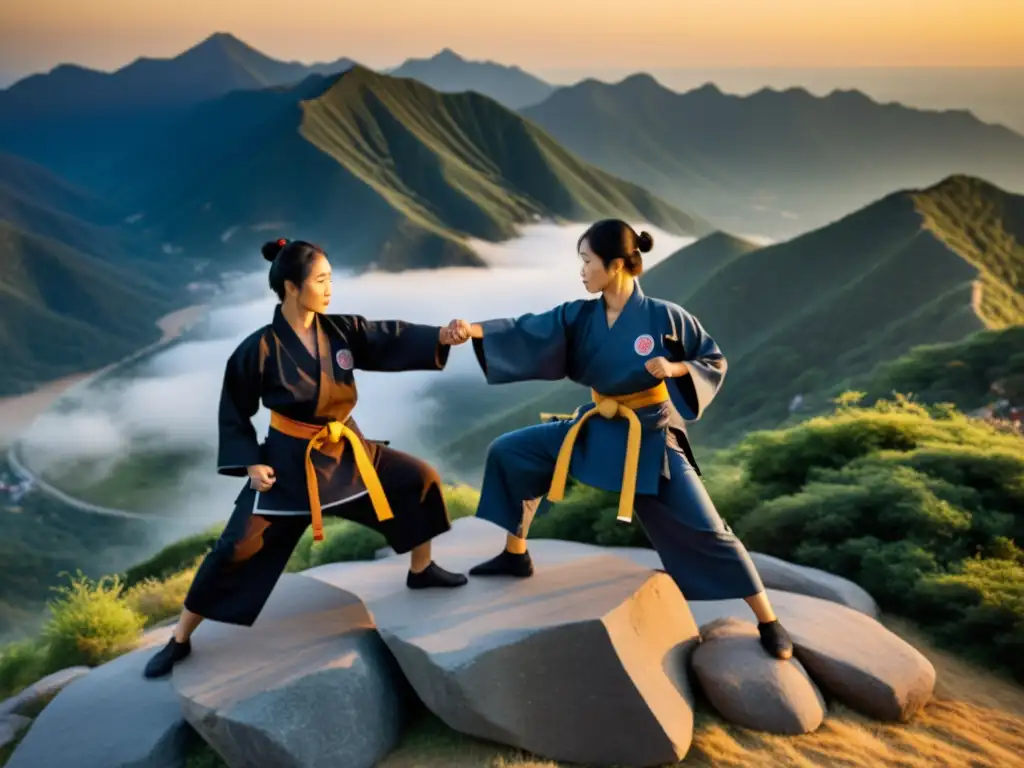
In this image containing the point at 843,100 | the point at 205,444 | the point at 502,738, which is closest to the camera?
the point at 502,738

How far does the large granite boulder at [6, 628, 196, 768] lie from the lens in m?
3.53

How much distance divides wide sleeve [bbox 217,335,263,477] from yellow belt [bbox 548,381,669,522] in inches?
52.6

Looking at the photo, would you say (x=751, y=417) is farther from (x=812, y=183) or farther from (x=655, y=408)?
(x=812, y=183)

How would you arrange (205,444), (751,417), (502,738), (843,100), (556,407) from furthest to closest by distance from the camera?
(843,100), (205,444), (556,407), (751,417), (502,738)

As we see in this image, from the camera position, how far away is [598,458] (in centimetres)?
374

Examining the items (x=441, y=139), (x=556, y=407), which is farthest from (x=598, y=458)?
(x=441, y=139)

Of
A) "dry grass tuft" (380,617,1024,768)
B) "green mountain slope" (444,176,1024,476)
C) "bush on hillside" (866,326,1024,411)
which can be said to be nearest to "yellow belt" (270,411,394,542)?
"dry grass tuft" (380,617,1024,768)

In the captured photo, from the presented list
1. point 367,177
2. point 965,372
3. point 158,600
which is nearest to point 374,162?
point 367,177

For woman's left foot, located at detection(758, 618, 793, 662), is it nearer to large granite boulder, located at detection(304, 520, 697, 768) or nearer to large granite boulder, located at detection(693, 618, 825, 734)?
large granite boulder, located at detection(693, 618, 825, 734)

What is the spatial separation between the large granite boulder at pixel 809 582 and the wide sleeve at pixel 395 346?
6.27ft

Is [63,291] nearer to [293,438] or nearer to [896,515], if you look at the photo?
[293,438]

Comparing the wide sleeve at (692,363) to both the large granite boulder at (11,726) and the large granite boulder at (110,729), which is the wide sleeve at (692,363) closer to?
the large granite boulder at (110,729)

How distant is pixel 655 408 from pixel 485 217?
70719 mm

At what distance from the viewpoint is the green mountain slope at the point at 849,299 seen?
777 inches
